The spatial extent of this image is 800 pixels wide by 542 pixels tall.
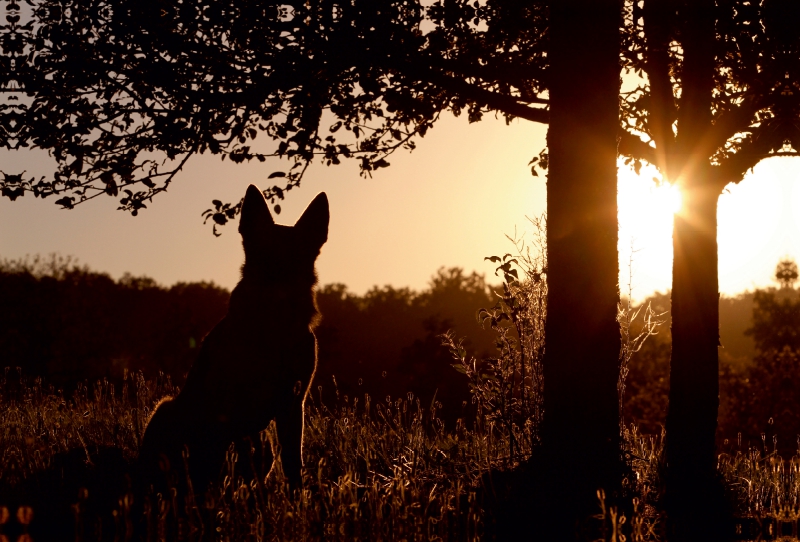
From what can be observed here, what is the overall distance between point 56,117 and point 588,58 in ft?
15.6

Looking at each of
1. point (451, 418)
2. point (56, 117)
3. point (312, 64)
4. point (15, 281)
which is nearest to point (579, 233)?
point (312, 64)

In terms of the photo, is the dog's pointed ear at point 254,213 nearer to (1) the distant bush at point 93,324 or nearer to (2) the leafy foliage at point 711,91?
(2) the leafy foliage at point 711,91

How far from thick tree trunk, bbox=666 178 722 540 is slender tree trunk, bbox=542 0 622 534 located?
201cm

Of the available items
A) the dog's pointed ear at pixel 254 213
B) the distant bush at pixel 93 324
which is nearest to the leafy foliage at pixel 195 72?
the dog's pointed ear at pixel 254 213

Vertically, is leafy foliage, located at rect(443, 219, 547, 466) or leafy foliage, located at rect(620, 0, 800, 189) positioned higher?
leafy foliage, located at rect(620, 0, 800, 189)

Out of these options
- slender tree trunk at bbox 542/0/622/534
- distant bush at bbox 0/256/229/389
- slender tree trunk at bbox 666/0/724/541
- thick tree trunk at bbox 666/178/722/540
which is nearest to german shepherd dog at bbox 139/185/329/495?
slender tree trunk at bbox 542/0/622/534

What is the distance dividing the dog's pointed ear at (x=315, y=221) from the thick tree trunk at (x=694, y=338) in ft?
13.3

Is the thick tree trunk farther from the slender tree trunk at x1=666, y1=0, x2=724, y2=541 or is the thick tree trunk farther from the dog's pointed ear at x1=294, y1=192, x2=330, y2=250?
the dog's pointed ear at x1=294, y1=192, x2=330, y2=250

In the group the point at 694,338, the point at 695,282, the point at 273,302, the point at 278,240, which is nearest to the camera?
the point at 273,302

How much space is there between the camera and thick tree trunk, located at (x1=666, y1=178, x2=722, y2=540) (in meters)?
7.73

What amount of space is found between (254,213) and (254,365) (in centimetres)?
134

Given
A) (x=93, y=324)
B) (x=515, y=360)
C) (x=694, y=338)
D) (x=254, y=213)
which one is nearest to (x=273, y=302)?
(x=254, y=213)

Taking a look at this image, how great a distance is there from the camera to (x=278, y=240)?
6.26 m

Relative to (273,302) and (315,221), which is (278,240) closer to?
(315,221)
